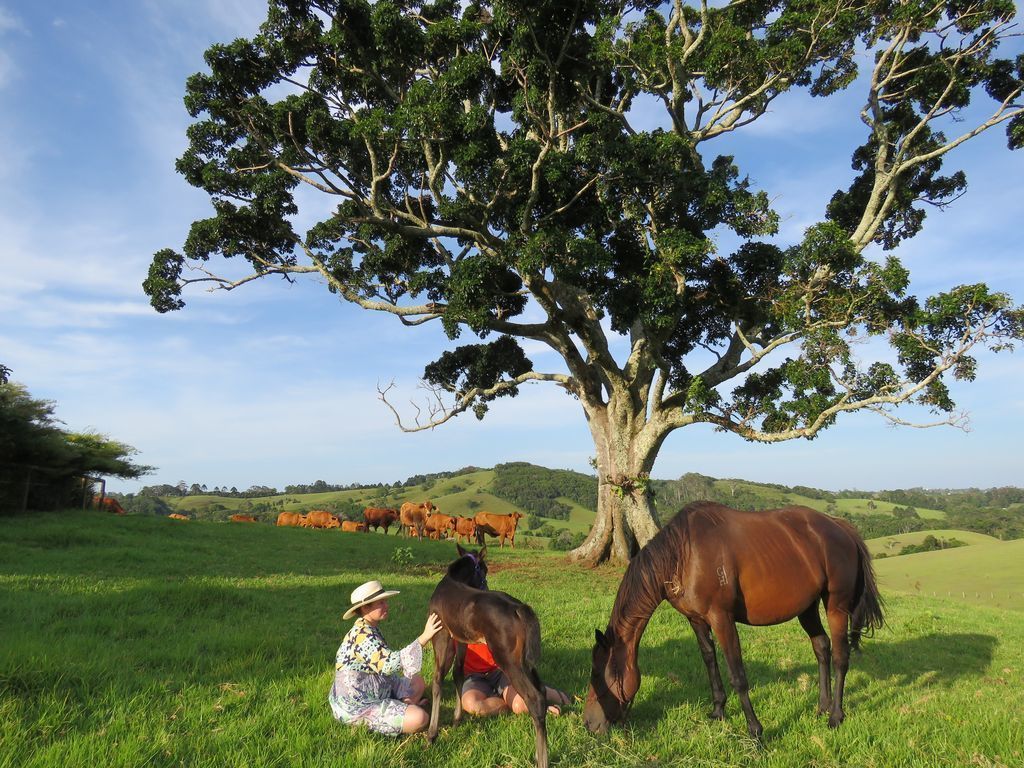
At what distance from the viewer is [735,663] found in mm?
4809

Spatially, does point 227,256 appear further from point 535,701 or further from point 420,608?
point 535,701

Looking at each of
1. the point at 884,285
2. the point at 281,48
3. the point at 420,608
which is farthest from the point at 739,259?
the point at 281,48

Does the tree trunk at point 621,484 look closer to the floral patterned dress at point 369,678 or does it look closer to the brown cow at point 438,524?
the brown cow at point 438,524

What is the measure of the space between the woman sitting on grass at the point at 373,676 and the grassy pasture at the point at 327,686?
13cm

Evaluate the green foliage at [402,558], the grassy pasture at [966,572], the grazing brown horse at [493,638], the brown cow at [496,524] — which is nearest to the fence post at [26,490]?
the green foliage at [402,558]

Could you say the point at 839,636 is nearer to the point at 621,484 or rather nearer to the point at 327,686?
the point at 327,686

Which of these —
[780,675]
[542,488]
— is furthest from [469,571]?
[542,488]

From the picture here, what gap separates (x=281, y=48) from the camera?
563 inches

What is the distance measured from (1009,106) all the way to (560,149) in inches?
494

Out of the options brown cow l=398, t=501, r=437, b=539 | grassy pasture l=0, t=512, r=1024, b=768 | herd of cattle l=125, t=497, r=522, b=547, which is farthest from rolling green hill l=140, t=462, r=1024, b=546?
grassy pasture l=0, t=512, r=1024, b=768

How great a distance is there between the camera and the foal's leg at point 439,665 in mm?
4359

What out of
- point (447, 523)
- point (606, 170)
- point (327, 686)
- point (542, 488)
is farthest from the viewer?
point (542, 488)

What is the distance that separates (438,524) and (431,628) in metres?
24.3

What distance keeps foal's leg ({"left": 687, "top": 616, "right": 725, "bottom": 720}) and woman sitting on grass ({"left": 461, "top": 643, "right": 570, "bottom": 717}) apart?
1.32 metres
